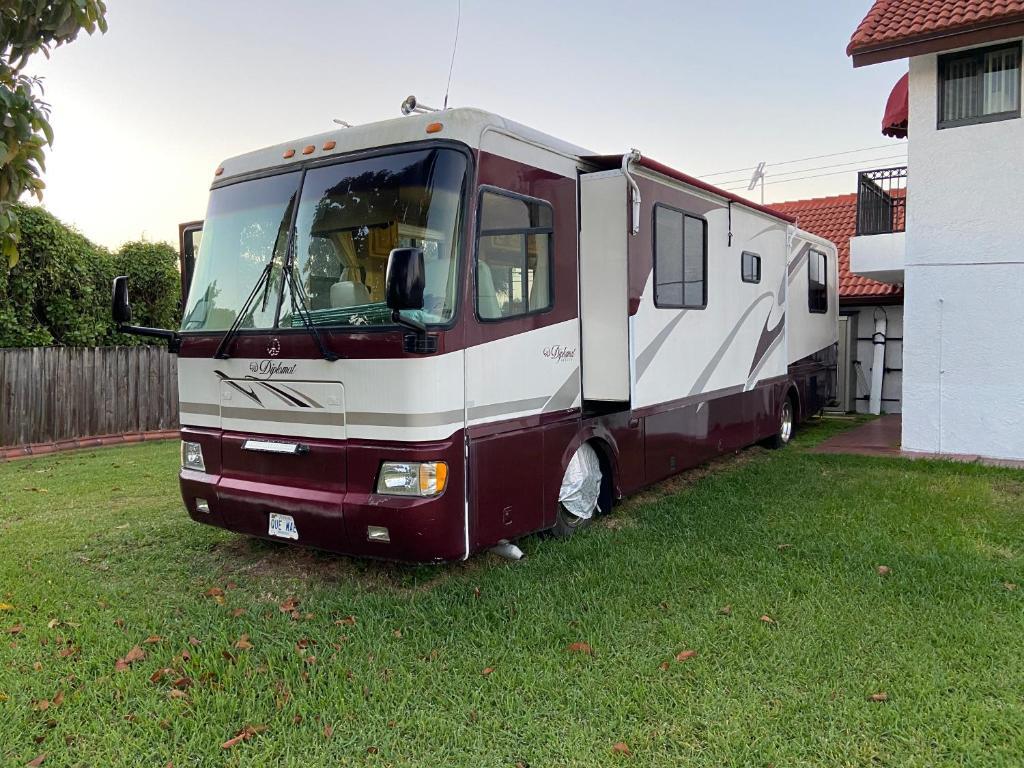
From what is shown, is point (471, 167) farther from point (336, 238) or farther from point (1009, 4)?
point (1009, 4)

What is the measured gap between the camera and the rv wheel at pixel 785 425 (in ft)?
33.5

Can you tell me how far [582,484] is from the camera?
603cm

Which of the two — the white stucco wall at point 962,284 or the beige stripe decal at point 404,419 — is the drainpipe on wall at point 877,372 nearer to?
the white stucco wall at point 962,284

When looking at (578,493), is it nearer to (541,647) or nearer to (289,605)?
(541,647)

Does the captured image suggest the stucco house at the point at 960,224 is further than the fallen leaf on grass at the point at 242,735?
Yes

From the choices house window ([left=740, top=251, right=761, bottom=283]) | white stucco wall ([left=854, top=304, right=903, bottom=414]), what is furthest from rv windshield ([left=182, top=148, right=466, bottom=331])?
white stucco wall ([left=854, top=304, right=903, bottom=414])

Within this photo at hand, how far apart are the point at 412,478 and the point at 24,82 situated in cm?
263

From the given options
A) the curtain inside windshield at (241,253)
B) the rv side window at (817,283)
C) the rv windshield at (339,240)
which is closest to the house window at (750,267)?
the rv side window at (817,283)

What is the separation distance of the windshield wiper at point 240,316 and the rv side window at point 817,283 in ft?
27.6

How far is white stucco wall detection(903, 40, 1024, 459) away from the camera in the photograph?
8.85m

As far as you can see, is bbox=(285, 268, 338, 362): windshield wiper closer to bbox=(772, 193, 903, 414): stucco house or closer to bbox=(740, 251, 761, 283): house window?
bbox=(740, 251, 761, 283): house window

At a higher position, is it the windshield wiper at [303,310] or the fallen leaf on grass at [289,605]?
the windshield wiper at [303,310]

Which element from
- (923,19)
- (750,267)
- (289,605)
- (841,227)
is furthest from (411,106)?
(841,227)

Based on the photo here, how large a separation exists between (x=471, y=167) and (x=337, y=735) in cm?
323
